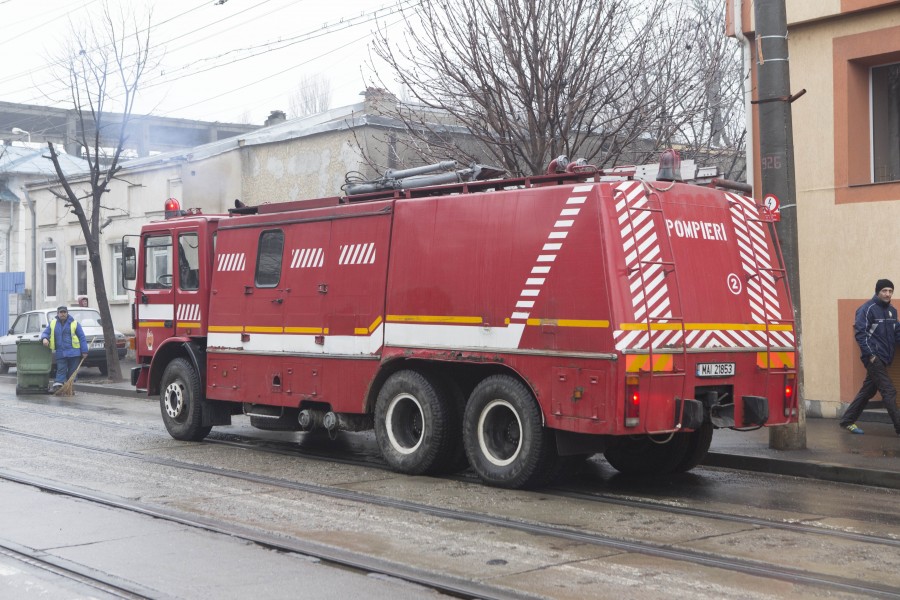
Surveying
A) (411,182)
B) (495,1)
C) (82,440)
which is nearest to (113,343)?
(82,440)

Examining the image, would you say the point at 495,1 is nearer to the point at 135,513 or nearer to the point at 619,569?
the point at 135,513

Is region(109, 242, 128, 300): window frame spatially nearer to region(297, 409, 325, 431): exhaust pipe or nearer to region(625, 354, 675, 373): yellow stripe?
region(297, 409, 325, 431): exhaust pipe

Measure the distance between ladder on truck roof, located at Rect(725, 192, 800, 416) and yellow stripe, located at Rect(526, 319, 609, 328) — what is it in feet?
6.27

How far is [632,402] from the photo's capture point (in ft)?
27.7

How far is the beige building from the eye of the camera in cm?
1375

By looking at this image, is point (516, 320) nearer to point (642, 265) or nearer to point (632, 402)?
point (642, 265)

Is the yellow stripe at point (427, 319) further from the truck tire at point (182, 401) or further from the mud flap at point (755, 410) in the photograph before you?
the truck tire at point (182, 401)

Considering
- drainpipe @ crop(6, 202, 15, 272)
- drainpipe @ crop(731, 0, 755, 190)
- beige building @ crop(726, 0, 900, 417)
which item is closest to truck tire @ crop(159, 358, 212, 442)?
beige building @ crop(726, 0, 900, 417)

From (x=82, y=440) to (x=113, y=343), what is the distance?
32.9ft

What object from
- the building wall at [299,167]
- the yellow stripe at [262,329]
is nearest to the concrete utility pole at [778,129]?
the yellow stripe at [262,329]

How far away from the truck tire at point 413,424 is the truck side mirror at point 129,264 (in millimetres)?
4917

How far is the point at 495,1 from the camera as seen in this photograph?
14.9 m

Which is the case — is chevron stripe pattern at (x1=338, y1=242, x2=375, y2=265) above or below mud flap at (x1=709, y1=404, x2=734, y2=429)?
above

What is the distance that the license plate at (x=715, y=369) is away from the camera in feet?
29.5
